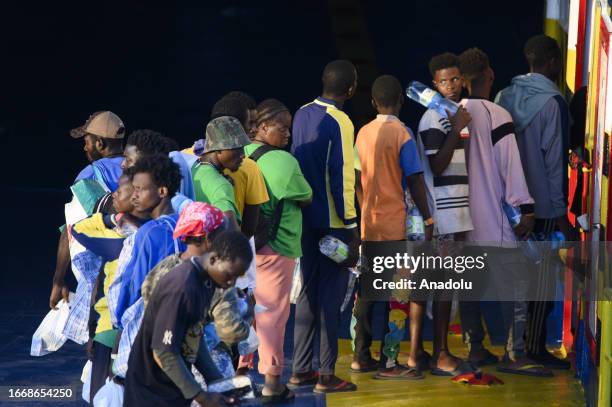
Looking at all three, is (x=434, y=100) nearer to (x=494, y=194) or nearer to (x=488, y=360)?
(x=494, y=194)

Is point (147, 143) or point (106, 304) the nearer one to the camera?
point (106, 304)

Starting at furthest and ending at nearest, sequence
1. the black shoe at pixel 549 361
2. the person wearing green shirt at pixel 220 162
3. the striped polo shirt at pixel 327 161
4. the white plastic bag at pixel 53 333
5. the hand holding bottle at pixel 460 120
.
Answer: the black shoe at pixel 549 361 → the hand holding bottle at pixel 460 120 → the striped polo shirt at pixel 327 161 → the white plastic bag at pixel 53 333 → the person wearing green shirt at pixel 220 162

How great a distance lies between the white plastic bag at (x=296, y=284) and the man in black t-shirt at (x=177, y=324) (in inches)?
117

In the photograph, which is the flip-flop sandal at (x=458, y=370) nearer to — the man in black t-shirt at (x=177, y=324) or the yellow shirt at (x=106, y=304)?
the yellow shirt at (x=106, y=304)

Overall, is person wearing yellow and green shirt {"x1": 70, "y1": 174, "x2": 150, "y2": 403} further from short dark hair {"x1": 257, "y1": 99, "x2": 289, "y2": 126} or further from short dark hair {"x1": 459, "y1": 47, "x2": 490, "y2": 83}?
short dark hair {"x1": 459, "y1": 47, "x2": 490, "y2": 83}

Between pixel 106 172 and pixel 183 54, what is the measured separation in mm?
12002

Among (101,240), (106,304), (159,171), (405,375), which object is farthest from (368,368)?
(159,171)

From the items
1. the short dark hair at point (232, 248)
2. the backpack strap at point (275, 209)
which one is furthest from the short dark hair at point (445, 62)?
the short dark hair at point (232, 248)

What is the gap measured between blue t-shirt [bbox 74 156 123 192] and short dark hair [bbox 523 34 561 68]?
2716 millimetres

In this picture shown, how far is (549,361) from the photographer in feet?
25.9

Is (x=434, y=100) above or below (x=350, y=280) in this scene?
above

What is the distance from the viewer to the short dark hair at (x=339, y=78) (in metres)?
7.39

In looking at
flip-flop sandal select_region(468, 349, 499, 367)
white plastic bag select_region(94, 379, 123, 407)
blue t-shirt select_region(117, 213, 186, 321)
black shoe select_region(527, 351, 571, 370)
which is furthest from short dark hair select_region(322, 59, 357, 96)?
white plastic bag select_region(94, 379, 123, 407)

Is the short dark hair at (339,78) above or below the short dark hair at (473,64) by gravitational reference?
below
